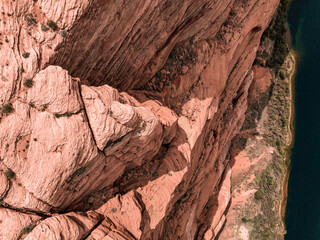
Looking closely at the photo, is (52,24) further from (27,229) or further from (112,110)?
(27,229)

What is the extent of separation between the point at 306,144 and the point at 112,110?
1283 inches

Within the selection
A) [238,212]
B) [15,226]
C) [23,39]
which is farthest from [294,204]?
[23,39]

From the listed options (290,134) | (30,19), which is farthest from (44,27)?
(290,134)

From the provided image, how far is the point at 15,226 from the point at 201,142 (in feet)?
57.0

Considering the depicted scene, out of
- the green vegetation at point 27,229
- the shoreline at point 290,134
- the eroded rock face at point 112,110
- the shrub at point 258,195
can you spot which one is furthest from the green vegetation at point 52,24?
the shoreline at point 290,134

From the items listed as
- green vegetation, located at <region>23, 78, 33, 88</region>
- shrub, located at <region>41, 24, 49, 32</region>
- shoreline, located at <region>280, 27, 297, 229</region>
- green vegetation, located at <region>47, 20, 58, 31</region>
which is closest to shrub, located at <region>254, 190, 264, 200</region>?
shoreline, located at <region>280, 27, 297, 229</region>

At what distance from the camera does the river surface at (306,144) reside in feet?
112

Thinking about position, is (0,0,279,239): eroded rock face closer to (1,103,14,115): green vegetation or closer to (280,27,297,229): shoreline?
(1,103,14,115): green vegetation

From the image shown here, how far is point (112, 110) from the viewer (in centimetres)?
1544

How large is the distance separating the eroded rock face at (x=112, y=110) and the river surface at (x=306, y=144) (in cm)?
1278

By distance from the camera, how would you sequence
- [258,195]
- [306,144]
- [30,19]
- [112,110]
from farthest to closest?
1. [306,144]
2. [258,195]
3. [112,110]
4. [30,19]

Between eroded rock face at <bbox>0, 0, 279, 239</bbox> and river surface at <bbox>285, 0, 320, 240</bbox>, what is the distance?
12.8m

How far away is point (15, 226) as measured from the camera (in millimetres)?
14414

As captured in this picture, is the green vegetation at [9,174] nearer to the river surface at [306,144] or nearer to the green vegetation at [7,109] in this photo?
the green vegetation at [7,109]
